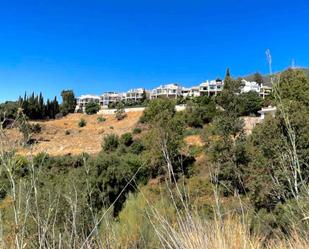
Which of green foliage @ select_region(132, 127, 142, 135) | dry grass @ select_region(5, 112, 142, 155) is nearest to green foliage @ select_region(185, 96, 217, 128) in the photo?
green foliage @ select_region(132, 127, 142, 135)

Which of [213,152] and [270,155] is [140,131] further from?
[270,155]

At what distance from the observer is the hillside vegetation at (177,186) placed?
1.51 metres

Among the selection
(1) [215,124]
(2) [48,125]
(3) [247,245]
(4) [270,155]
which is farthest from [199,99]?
(3) [247,245]

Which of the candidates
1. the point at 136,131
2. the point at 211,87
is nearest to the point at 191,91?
the point at 211,87

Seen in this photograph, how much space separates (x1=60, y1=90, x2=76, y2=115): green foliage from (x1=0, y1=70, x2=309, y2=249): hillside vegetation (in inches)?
955

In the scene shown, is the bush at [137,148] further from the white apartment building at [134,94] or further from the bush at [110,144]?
the white apartment building at [134,94]

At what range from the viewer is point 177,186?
66.3 inches

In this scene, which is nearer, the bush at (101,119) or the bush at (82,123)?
the bush at (82,123)

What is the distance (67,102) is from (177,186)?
217ft

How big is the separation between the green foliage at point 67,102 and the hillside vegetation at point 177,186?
24259mm

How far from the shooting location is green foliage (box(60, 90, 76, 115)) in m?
60.6

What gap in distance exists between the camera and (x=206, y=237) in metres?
1.63

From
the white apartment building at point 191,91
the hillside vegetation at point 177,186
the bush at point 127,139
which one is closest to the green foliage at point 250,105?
the hillside vegetation at point 177,186

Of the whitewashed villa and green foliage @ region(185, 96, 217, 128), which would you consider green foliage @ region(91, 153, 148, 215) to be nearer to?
A: green foliage @ region(185, 96, 217, 128)
